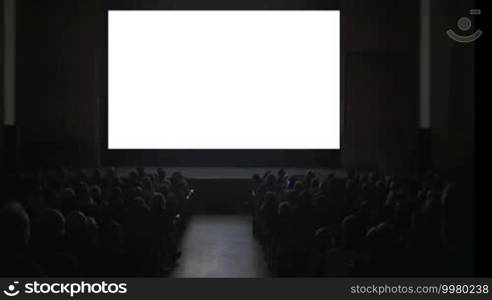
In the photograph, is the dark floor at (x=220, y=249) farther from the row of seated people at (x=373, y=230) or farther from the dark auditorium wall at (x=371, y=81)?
the dark auditorium wall at (x=371, y=81)

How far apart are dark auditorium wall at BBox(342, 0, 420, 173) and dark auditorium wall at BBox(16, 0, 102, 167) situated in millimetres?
4292

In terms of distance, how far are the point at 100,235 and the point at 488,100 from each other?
1.88 metres

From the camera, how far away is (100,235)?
3.03 meters

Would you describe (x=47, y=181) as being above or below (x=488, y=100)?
below

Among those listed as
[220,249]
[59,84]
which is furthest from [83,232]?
[59,84]

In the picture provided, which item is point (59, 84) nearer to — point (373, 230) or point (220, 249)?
point (220, 249)

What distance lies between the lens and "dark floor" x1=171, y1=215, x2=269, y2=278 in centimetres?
464

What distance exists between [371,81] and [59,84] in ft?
17.7

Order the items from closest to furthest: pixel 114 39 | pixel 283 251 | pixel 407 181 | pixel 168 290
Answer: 1. pixel 168 290
2. pixel 283 251
3. pixel 407 181
4. pixel 114 39

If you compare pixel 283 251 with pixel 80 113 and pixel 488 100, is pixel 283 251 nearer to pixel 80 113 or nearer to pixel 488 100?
pixel 488 100

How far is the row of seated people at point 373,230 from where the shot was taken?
1.83m

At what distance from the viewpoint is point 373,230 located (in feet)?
8.07

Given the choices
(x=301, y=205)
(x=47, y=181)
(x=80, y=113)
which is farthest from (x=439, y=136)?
(x=80, y=113)

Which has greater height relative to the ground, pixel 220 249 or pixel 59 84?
pixel 59 84
